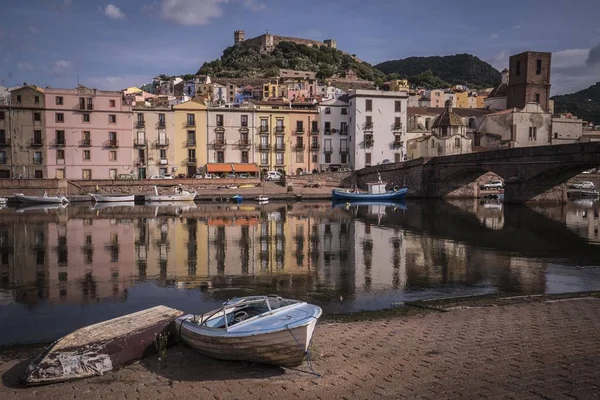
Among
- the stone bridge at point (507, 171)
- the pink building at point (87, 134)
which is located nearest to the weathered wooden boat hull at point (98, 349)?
the stone bridge at point (507, 171)

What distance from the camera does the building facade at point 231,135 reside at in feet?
224

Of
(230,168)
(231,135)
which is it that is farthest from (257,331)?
(231,135)

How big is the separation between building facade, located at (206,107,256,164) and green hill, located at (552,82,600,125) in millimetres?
117470

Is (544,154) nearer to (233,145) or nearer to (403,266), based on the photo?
(403,266)

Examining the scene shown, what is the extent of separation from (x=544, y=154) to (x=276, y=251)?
3481 cm

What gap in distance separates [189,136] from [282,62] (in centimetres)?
9848

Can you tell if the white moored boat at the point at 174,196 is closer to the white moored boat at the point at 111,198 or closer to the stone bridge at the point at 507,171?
the white moored boat at the point at 111,198

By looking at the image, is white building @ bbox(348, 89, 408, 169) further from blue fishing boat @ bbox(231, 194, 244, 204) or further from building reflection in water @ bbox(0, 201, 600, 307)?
building reflection in water @ bbox(0, 201, 600, 307)

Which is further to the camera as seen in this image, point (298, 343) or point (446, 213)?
point (446, 213)

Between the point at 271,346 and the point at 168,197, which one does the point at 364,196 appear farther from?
the point at 271,346

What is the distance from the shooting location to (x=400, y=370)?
26.9 ft

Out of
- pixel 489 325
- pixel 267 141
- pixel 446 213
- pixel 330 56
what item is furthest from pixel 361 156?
pixel 330 56

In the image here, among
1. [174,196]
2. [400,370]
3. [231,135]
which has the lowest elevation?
[400,370]

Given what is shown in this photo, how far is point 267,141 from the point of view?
231ft
